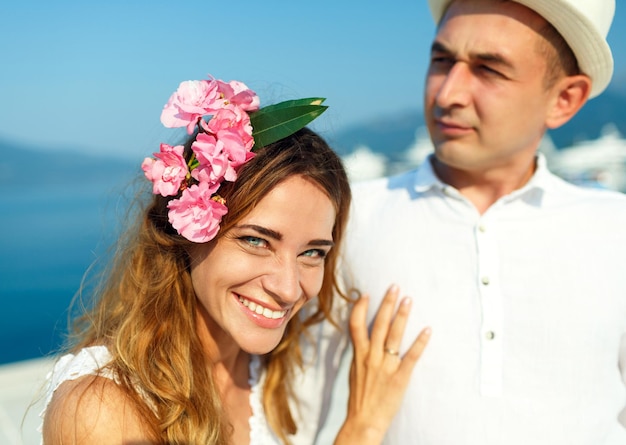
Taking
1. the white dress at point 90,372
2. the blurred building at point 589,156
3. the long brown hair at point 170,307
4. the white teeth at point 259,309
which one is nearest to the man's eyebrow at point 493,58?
the long brown hair at point 170,307

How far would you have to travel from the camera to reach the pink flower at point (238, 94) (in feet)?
5.43

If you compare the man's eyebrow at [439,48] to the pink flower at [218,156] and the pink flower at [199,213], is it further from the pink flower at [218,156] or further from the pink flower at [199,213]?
the pink flower at [199,213]

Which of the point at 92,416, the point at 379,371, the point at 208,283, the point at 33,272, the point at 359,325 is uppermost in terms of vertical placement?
the point at 208,283

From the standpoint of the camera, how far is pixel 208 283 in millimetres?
1696

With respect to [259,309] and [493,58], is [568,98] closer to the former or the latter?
[493,58]

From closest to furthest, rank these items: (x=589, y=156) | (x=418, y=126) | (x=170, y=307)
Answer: (x=170, y=307) < (x=589, y=156) < (x=418, y=126)

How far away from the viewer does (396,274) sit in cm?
201

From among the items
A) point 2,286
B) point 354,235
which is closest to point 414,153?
point 2,286

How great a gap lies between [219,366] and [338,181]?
763 millimetres

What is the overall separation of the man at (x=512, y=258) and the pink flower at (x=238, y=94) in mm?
610

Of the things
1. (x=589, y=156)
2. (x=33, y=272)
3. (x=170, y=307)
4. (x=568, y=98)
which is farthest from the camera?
(x=33, y=272)

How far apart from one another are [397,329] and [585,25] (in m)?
1.12

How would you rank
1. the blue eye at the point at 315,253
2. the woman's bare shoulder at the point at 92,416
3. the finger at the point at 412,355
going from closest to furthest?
the woman's bare shoulder at the point at 92,416
the blue eye at the point at 315,253
the finger at the point at 412,355

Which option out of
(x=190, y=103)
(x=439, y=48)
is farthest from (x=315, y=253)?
(x=439, y=48)
